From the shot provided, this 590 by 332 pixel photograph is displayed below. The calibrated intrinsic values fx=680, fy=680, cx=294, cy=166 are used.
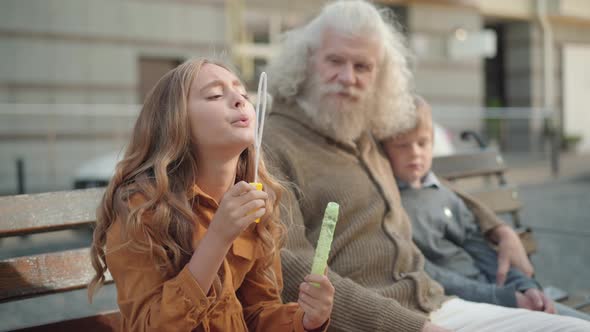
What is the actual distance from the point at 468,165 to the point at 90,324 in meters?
2.20

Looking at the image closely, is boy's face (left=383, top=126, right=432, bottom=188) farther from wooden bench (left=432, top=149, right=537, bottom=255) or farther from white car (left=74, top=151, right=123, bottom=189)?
white car (left=74, top=151, right=123, bottom=189)

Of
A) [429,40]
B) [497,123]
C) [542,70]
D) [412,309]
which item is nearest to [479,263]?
[412,309]

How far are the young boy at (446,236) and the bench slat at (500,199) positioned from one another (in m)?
0.62

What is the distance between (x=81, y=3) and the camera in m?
11.9

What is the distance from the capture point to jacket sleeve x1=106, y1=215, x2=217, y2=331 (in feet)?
4.98

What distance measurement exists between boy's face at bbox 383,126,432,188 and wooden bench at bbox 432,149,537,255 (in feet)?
2.08

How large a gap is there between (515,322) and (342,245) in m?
0.62

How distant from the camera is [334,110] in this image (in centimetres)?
255

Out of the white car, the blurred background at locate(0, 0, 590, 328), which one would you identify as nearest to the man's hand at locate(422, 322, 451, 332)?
the blurred background at locate(0, 0, 590, 328)

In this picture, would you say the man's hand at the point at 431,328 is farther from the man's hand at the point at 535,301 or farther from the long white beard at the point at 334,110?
the long white beard at the point at 334,110

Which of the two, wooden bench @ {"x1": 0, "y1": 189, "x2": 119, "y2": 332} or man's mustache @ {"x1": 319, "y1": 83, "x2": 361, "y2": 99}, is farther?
man's mustache @ {"x1": 319, "y1": 83, "x2": 361, "y2": 99}

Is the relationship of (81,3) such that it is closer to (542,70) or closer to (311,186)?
(311,186)

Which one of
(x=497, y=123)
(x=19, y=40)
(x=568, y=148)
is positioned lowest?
(x=568, y=148)

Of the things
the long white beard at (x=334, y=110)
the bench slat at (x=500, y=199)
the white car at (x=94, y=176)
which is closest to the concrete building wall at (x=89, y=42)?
the white car at (x=94, y=176)
